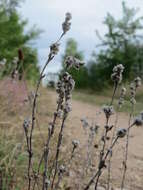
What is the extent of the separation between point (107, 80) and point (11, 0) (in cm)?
604

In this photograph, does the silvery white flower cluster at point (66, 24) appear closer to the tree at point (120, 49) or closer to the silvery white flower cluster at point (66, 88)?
the silvery white flower cluster at point (66, 88)

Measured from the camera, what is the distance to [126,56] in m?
23.2

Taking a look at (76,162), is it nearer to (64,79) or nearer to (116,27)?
(64,79)

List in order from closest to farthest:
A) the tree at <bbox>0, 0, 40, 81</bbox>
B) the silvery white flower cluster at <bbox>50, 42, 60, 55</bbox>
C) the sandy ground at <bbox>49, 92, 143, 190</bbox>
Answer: the silvery white flower cluster at <bbox>50, 42, 60, 55</bbox> → the sandy ground at <bbox>49, 92, 143, 190</bbox> → the tree at <bbox>0, 0, 40, 81</bbox>

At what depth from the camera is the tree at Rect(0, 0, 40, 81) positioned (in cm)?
2048

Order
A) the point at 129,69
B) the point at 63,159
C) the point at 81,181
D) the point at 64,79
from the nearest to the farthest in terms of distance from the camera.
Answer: the point at 64,79 < the point at 81,181 < the point at 63,159 < the point at 129,69

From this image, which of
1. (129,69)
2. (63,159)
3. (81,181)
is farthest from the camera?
(129,69)

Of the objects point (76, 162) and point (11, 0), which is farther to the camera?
point (11, 0)

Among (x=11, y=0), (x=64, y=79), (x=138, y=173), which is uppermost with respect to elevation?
(x=11, y=0)

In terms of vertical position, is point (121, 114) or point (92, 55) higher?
point (92, 55)

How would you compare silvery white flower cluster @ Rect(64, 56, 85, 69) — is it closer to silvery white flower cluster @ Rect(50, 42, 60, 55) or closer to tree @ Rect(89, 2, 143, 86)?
silvery white flower cluster @ Rect(50, 42, 60, 55)

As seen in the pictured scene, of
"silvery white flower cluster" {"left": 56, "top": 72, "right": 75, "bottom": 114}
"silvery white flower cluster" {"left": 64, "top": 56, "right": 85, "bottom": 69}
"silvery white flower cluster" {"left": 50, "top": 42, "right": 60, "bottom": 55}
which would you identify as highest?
"silvery white flower cluster" {"left": 50, "top": 42, "right": 60, "bottom": 55}

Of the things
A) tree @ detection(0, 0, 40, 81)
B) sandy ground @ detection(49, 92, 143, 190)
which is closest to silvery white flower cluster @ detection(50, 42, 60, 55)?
sandy ground @ detection(49, 92, 143, 190)

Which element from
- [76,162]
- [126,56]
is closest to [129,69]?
[126,56]
